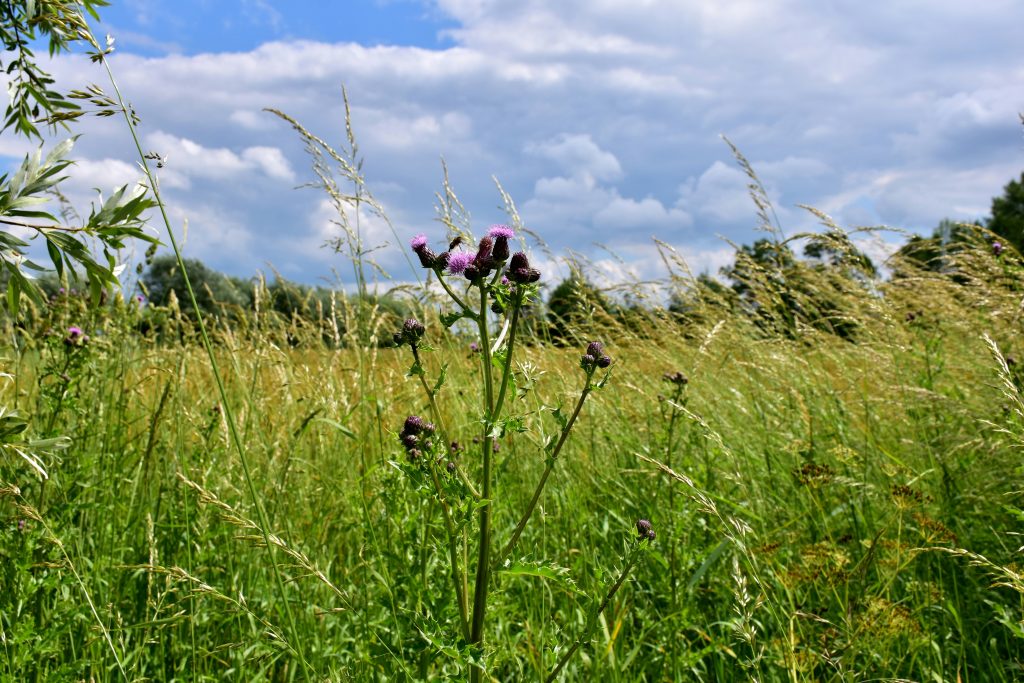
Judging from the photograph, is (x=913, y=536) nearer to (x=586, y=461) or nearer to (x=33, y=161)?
(x=586, y=461)

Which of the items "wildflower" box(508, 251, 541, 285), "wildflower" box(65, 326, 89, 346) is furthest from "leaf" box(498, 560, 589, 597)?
"wildflower" box(65, 326, 89, 346)

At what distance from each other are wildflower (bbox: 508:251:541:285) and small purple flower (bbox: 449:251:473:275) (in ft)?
0.73

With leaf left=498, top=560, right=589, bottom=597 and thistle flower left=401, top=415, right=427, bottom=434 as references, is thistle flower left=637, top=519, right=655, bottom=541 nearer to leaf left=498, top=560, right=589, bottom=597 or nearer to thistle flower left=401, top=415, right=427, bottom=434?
leaf left=498, top=560, right=589, bottom=597

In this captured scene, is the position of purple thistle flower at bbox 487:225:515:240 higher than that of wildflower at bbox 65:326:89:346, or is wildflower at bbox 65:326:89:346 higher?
purple thistle flower at bbox 487:225:515:240

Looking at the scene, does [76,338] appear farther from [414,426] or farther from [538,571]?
[538,571]

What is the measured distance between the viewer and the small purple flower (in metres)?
1.75

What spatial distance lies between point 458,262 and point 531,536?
48.8 inches

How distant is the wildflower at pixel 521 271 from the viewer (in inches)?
59.9

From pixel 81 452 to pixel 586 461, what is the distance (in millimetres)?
2127

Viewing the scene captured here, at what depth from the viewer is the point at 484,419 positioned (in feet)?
4.57

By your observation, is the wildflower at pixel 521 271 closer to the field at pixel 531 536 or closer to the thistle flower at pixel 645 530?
the field at pixel 531 536

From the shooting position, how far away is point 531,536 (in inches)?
101

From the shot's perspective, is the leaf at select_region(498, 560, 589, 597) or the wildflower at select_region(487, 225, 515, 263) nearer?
the leaf at select_region(498, 560, 589, 597)

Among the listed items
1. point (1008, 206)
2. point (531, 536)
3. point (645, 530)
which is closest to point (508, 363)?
point (645, 530)
